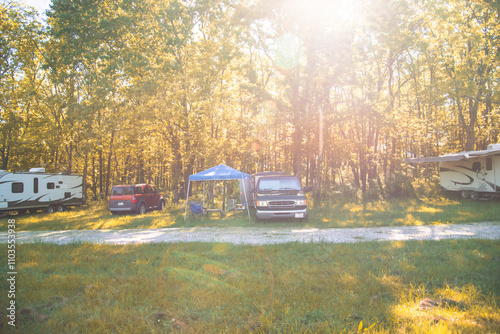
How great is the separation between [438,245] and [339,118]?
13.4 metres

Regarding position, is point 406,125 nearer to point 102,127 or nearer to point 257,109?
point 257,109

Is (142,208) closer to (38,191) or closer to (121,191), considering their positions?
(121,191)

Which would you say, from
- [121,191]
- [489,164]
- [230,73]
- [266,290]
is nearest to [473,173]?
[489,164]

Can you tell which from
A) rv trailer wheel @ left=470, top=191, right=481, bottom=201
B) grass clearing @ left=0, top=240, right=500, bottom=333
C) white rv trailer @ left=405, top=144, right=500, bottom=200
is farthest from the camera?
rv trailer wheel @ left=470, top=191, right=481, bottom=201

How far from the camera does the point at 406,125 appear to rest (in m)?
25.9

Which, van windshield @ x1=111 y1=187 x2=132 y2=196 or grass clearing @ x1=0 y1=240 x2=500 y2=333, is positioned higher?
van windshield @ x1=111 y1=187 x2=132 y2=196

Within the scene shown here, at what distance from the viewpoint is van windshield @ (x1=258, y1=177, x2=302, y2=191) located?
12859 millimetres

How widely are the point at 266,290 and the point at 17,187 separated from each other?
61.7 feet

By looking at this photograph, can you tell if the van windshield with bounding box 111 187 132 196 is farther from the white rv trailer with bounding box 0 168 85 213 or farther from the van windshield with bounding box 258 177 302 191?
the van windshield with bounding box 258 177 302 191

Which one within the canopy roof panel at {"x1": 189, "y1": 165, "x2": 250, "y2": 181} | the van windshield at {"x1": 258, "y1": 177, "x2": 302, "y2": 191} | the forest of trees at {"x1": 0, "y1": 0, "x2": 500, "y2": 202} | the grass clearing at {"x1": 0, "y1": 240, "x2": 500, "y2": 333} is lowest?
the grass clearing at {"x1": 0, "y1": 240, "x2": 500, "y2": 333}

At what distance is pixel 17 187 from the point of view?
17141 mm

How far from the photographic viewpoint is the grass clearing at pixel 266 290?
350 cm

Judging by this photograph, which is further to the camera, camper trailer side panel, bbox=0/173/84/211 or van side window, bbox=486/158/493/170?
van side window, bbox=486/158/493/170

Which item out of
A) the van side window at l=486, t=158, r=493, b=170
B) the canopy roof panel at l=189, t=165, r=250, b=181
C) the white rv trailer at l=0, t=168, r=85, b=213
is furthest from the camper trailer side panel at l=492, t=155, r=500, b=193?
the white rv trailer at l=0, t=168, r=85, b=213
